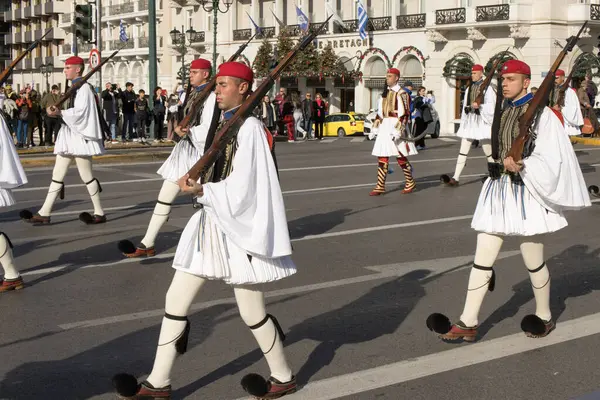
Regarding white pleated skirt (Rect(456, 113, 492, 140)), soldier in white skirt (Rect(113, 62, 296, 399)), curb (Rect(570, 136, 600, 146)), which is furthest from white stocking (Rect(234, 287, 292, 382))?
curb (Rect(570, 136, 600, 146))

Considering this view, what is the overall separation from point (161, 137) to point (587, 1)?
885 inches

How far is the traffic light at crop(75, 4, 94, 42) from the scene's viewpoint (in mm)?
26219

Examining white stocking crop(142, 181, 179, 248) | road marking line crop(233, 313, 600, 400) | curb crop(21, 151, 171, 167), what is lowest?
road marking line crop(233, 313, 600, 400)

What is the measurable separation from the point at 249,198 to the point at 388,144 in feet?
34.5

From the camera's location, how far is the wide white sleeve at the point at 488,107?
16.1 meters

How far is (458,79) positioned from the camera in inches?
1874

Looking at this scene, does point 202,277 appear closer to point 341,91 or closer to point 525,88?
point 525,88

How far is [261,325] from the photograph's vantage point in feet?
18.3

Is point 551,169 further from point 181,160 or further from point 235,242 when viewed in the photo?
point 181,160

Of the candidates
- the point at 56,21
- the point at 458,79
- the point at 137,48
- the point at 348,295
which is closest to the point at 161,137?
the point at 458,79

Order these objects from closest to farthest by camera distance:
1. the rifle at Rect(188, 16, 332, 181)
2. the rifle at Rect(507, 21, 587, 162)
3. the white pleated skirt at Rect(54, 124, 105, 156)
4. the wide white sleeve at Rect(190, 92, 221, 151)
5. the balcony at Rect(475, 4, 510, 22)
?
the rifle at Rect(188, 16, 332, 181) → the rifle at Rect(507, 21, 587, 162) → the wide white sleeve at Rect(190, 92, 221, 151) → the white pleated skirt at Rect(54, 124, 105, 156) → the balcony at Rect(475, 4, 510, 22)

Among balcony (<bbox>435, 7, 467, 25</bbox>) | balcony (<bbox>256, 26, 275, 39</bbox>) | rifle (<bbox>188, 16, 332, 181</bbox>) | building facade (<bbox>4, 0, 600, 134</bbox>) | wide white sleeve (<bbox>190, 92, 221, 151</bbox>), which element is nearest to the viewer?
rifle (<bbox>188, 16, 332, 181</bbox>)

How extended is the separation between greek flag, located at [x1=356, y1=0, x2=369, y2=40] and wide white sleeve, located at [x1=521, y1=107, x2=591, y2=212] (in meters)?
44.7

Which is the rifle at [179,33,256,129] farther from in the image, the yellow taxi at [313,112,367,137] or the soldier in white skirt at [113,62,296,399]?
the yellow taxi at [313,112,367,137]
